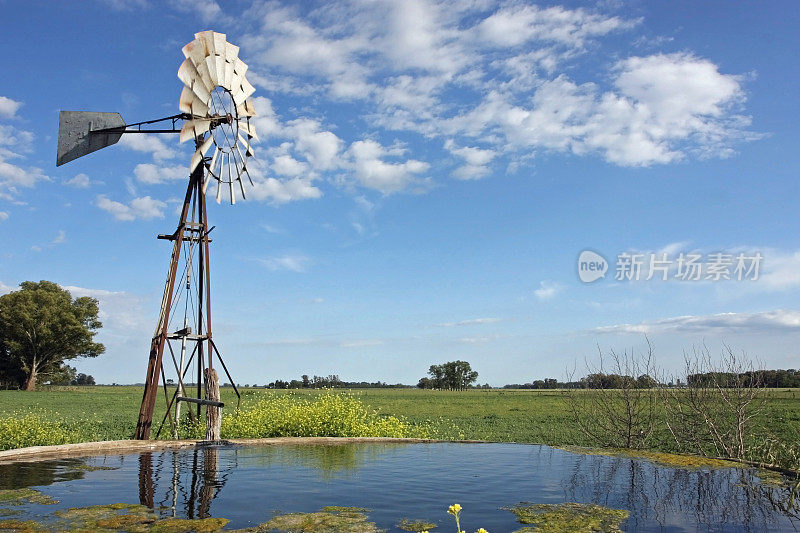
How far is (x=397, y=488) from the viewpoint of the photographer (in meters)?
9.72

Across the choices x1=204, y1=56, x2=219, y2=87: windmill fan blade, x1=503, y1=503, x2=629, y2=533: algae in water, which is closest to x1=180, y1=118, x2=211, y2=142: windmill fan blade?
x1=204, y1=56, x2=219, y2=87: windmill fan blade

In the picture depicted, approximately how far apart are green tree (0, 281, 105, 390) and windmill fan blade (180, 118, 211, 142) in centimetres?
5631

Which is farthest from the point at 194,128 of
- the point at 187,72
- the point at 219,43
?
the point at 219,43

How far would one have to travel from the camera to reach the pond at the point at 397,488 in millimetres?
7801

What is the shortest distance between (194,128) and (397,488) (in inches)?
459

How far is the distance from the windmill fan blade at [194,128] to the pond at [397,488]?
8.45 meters

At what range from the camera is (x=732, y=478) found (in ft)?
34.9

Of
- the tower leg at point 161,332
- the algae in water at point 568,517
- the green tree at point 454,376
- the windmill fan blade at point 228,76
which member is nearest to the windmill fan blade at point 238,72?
the windmill fan blade at point 228,76

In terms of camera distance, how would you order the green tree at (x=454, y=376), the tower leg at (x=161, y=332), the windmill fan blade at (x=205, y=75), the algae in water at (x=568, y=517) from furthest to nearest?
the green tree at (x=454, y=376)
the windmill fan blade at (x=205, y=75)
the tower leg at (x=161, y=332)
the algae in water at (x=568, y=517)

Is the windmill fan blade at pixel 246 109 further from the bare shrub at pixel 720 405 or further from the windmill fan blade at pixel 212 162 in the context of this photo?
the bare shrub at pixel 720 405

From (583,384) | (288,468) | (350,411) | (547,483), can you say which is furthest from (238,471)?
(583,384)

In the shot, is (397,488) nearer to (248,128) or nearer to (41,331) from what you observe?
(248,128)

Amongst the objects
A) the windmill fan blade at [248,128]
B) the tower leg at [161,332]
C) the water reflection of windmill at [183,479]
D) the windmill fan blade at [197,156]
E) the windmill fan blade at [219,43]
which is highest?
the windmill fan blade at [219,43]

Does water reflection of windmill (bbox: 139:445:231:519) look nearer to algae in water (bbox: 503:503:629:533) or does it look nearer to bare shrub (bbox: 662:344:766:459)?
algae in water (bbox: 503:503:629:533)
